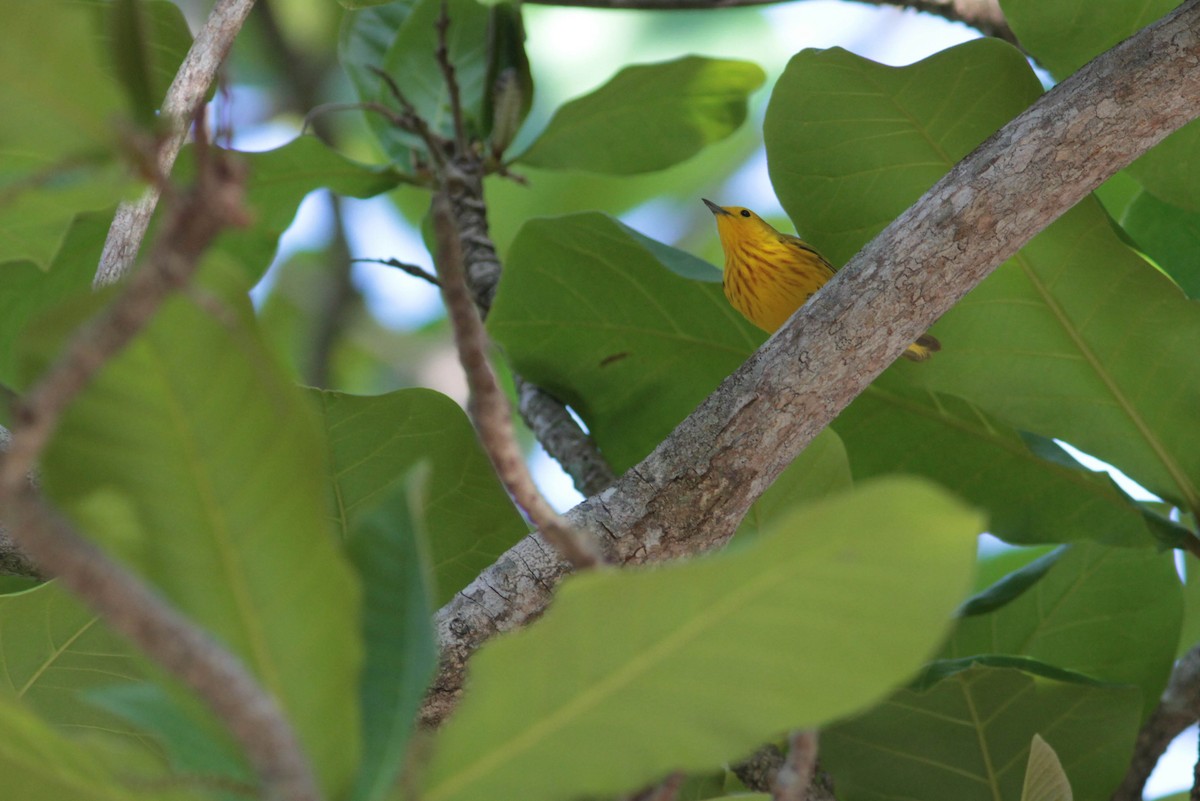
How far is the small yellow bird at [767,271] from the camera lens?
1414 millimetres

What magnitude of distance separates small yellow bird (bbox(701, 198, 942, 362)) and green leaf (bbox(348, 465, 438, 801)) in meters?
0.84

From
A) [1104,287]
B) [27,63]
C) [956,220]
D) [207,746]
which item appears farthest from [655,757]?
[1104,287]

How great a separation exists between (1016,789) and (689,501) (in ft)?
1.33

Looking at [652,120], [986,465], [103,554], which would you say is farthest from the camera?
[652,120]

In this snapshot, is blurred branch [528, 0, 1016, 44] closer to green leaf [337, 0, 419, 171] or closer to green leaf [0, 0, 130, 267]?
green leaf [337, 0, 419, 171]

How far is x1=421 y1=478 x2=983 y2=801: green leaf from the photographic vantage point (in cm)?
34

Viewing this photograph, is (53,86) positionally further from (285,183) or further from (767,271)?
(767,271)

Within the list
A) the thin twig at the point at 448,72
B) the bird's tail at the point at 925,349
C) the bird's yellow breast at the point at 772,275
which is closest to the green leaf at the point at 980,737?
the bird's tail at the point at 925,349

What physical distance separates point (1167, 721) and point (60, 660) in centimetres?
91

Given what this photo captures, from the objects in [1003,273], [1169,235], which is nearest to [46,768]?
[1003,273]

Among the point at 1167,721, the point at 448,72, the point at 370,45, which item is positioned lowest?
the point at 1167,721

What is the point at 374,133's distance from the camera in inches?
59.4

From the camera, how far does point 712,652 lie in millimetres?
359

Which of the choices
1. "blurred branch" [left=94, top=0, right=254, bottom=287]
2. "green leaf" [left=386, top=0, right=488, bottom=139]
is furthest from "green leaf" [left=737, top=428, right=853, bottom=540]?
"green leaf" [left=386, top=0, right=488, bottom=139]
